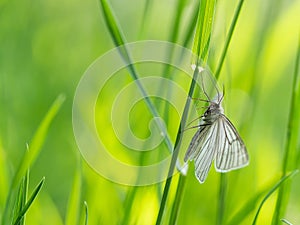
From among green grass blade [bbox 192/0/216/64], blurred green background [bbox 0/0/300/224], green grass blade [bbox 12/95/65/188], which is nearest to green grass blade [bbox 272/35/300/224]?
blurred green background [bbox 0/0/300/224]

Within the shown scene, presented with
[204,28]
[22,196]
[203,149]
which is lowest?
[22,196]

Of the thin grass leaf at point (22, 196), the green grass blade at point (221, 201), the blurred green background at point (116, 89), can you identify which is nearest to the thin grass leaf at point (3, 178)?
the blurred green background at point (116, 89)

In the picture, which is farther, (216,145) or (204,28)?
(216,145)

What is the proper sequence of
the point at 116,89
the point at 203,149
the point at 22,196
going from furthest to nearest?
the point at 116,89, the point at 203,149, the point at 22,196

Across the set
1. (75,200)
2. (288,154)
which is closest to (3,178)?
(75,200)

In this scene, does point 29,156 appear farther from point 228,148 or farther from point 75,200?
point 228,148

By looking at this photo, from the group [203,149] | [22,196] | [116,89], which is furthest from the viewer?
[116,89]

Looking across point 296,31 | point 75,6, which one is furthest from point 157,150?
point 75,6

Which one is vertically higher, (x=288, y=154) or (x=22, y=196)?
(x=288, y=154)
